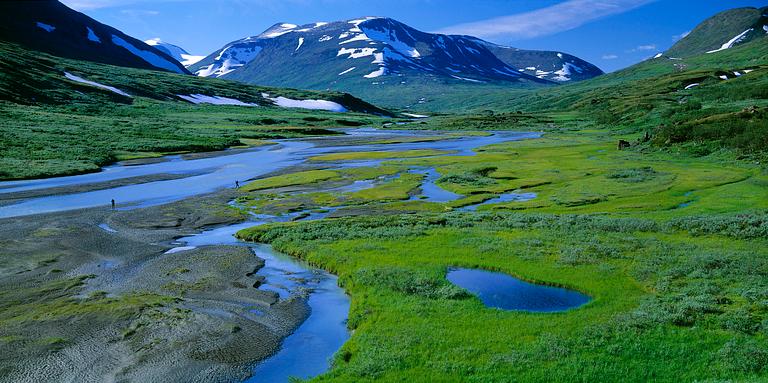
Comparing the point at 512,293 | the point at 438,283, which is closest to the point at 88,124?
the point at 438,283

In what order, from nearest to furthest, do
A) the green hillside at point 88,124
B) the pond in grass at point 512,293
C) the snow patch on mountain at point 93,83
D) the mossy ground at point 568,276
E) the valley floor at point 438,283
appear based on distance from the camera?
the mossy ground at point 568,276
the valley floor at point 438,283
the pond in grass at point 512,293
the green hillside at point 88,124
the snow patch on mountain at point 93,83

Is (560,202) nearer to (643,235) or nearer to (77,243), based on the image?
(643,235)

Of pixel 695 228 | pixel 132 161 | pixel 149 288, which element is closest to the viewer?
pixel 149 288

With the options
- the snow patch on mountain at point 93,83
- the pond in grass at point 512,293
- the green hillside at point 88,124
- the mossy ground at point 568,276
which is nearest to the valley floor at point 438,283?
the mossy ground at point 568,276

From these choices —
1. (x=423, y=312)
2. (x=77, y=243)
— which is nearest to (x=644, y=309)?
(x=423, y=312)

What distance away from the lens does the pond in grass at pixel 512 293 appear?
23719 mm

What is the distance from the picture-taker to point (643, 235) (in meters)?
34.4

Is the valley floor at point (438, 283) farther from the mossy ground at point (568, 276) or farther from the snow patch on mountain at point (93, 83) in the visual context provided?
the snow patch on mountain at point (93, 83)

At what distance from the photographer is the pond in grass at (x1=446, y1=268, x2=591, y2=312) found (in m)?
23.7

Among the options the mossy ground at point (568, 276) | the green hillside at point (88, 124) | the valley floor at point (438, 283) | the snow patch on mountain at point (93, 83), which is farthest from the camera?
the snow patch on mountain at point (93, 83)

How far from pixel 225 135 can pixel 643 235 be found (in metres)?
116

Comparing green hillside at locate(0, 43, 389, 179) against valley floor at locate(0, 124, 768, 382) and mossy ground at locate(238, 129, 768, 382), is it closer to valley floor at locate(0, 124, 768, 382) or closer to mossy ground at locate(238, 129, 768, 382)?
valley floor at locate(0, 124, 768, 382)

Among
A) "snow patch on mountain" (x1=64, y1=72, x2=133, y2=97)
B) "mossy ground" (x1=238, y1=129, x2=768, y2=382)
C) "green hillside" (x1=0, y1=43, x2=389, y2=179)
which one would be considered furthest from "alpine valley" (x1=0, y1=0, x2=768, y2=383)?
"snow patch on mountain" (x1=64, y1=72, x2=133, y2=97)

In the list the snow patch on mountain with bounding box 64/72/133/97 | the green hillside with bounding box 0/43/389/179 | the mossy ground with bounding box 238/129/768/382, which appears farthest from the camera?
the snow patch on mountain with bounding box 64/72/133/97
